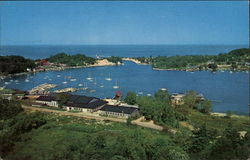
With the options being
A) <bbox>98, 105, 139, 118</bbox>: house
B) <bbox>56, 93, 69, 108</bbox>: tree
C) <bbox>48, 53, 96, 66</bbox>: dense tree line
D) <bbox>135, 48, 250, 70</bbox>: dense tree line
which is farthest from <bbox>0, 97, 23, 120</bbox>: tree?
<bbox>135, 48, 250, 70</bbox>: dense tree line

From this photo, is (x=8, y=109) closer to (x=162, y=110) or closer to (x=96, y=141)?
(x=96, y=141)

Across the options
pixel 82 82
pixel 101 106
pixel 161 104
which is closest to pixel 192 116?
pixel 161 104

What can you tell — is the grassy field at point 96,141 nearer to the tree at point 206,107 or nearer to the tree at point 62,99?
the tree at point 206,107

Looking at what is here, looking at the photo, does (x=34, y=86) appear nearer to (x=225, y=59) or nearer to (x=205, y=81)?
(x=205, y=81)

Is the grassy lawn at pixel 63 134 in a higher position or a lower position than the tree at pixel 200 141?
lower

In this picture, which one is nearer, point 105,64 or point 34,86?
point 34,86

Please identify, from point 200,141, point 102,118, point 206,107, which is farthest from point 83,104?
point 200,141

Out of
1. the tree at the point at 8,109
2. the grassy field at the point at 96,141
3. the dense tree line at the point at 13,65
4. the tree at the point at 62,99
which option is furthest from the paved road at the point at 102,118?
the dense tree line at the point at 13,65

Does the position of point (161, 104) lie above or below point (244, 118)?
above
